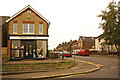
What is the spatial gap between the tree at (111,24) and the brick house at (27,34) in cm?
2489

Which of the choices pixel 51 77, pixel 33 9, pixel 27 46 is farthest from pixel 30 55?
pixel 51 77

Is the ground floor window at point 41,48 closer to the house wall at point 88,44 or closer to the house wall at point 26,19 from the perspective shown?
the house wall at point 26,19

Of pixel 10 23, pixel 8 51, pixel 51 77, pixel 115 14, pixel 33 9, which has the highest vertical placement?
pixel 115 14

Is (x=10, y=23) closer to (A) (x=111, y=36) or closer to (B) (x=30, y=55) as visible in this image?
(B) (x=30, y=55)

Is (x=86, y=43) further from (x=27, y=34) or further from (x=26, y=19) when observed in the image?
(x=27, y=34)

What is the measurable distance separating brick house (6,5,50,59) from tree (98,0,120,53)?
24891 millimetres

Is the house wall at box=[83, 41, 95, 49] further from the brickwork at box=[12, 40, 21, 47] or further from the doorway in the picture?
the brickwork at box=[12, 40, 21, 47]

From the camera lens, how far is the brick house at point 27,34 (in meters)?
22.2

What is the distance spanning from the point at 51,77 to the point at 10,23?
1412 cm

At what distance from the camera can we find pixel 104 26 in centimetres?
4356

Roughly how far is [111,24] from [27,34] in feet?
90.2

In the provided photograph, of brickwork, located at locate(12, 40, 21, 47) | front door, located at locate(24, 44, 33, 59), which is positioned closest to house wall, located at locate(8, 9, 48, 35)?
brickwork, located at locate(12, 40, 21, 47)

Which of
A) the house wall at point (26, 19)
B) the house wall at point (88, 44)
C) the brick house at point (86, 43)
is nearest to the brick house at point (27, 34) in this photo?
the house wall at point (26, 19)

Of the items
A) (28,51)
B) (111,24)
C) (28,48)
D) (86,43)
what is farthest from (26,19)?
(86,43)
